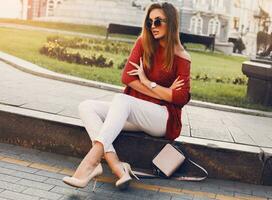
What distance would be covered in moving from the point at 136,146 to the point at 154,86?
2.33 ft

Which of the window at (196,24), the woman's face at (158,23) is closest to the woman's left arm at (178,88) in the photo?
the woman's face at (158,23)

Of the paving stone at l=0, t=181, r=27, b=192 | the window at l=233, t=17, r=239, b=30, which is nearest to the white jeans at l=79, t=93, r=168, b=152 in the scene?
the paving stone at l=0, t=181, r=27, b=192

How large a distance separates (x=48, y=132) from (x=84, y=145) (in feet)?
1.36

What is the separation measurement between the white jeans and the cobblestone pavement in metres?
0.48

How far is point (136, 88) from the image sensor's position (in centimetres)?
461

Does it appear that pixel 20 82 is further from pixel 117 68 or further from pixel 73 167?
pixel 117 68

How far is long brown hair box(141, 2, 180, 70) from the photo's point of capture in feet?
14.7

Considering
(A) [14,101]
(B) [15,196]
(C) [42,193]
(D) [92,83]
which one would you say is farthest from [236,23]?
A: (B) [15,196]

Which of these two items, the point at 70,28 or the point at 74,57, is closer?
the point at 74,57

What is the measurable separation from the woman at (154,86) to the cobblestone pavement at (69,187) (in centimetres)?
29

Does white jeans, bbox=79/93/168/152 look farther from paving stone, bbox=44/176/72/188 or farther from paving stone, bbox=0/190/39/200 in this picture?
paving stone, bbox=0/190/39/200

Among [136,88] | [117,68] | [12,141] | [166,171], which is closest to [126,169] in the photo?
[166,171]

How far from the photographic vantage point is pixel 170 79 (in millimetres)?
4609

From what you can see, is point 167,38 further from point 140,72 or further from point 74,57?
point 74,57
